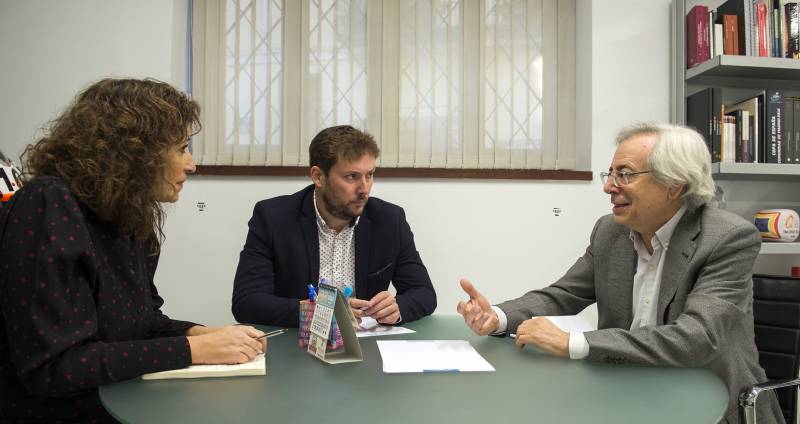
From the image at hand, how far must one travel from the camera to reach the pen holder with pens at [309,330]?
1366 mm

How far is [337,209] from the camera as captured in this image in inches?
89.4

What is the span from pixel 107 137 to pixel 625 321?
1.47 meters

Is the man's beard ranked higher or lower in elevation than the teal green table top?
higher

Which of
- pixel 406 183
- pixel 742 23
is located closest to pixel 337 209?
pixel 406 183

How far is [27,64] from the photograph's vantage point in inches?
114

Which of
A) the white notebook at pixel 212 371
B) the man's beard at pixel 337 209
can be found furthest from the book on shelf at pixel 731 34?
the white notebook at pixel 212 371

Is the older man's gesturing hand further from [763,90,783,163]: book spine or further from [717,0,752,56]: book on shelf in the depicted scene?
[717,0,752,56]: book on shelf

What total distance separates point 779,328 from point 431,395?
51.8 inches

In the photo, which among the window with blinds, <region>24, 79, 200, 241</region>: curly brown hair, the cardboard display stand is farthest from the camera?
the window with blinds

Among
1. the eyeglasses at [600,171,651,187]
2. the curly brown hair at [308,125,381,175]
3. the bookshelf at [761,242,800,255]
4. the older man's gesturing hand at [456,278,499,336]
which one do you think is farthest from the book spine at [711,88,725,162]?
the older man's gesturing hand at [456,278,499,336]

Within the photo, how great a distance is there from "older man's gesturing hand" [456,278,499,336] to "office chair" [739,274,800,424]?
2.88 ft

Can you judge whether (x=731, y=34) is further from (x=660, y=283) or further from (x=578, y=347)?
(x=578, y=347)

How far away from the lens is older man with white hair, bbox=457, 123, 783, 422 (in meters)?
1.35

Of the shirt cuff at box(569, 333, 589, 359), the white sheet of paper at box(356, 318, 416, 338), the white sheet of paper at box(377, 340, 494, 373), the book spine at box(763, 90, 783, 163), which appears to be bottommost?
the white sheet of paper at box(356, 318, 416, 338)
